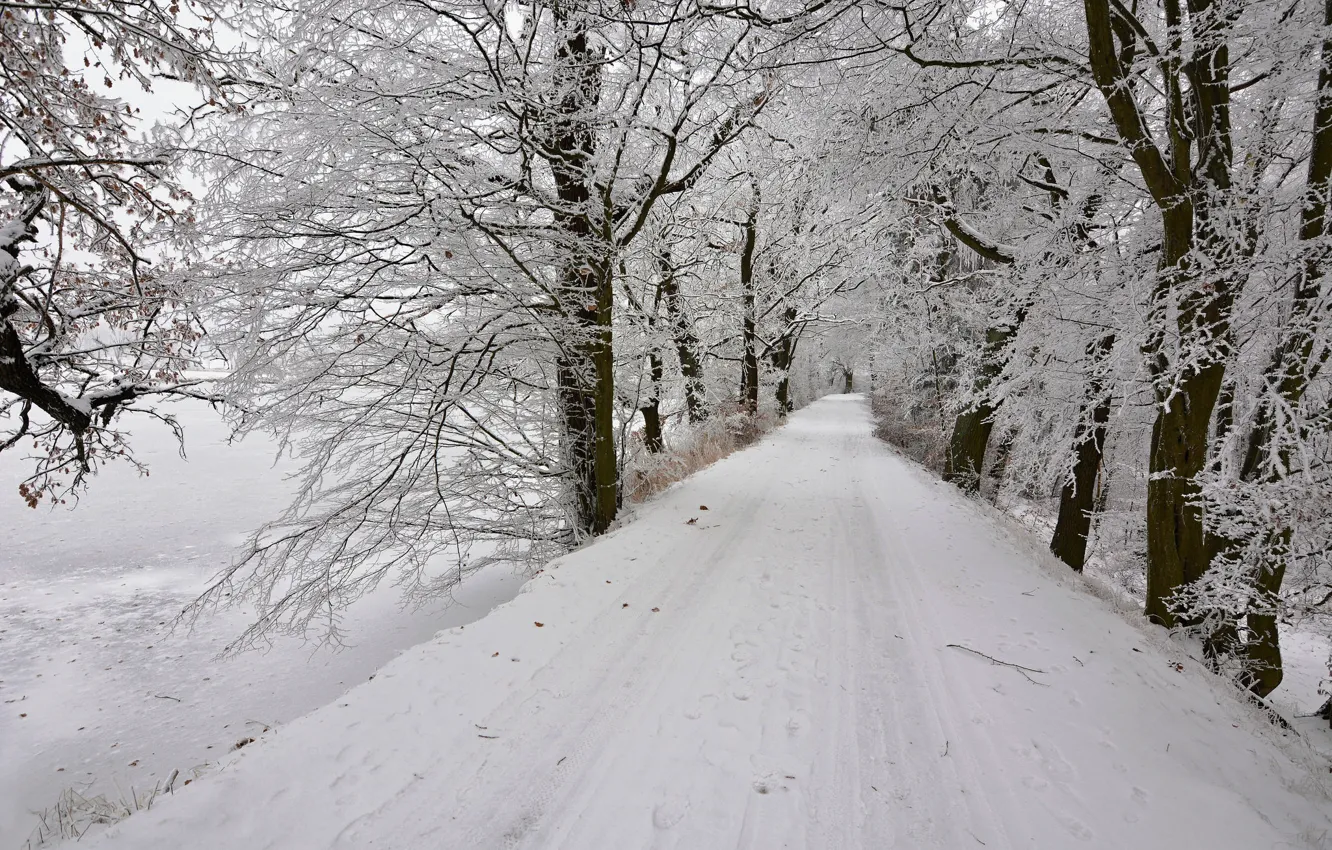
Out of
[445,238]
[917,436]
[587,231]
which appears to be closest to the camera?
[445,238]

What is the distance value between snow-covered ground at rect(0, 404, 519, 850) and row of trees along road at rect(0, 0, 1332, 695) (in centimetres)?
114

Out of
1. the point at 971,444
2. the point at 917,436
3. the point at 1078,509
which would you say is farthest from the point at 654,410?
the point at 917,436

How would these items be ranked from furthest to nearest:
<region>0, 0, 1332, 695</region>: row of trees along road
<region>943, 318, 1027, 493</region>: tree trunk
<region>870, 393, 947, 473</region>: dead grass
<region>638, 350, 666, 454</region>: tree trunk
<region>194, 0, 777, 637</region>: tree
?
<region>870, 393, 947, 473</region>: dead grass < <region>943, 318, 1027, 493</region>: tree trunk < <region>638, 350, 666, 454</region>: tree trunk < <region>194, 0, 777, 637</region>: tree < <region>0, 0, 1332, 695</region>: row of trees along road

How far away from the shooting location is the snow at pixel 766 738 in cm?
227

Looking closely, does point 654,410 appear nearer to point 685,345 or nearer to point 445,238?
point 685,345

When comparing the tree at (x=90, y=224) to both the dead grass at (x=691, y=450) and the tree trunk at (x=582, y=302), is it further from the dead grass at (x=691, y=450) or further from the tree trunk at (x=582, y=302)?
the dead grass at (x=691, y=450)

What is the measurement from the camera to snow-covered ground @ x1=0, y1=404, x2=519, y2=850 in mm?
5152

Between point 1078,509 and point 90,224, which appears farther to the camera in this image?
point 1078,509

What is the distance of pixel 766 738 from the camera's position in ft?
9.27

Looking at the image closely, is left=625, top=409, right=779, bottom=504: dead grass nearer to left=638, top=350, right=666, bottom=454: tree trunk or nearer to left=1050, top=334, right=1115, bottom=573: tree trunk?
left=638, top=350, right=666, bottom=454: tree trunk

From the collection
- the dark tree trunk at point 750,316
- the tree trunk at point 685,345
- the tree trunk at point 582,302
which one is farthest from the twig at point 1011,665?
the dark tree trunk at point 750,316

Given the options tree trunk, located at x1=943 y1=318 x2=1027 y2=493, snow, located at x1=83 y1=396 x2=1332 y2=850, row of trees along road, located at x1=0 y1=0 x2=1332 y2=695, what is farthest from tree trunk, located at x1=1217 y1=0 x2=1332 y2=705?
tree trunk, located at x1=943 y1=318 x2=1027 y2=493

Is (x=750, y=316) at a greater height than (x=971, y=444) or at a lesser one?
greater

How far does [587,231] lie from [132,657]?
8199 mm
